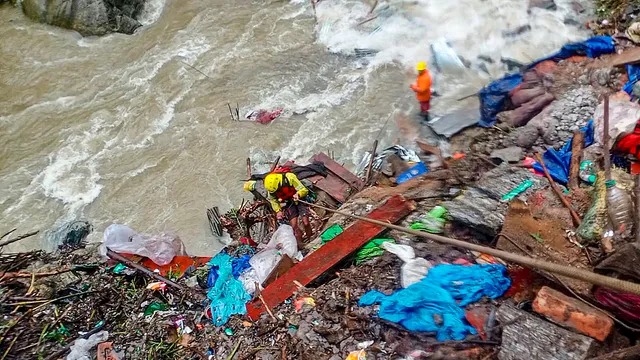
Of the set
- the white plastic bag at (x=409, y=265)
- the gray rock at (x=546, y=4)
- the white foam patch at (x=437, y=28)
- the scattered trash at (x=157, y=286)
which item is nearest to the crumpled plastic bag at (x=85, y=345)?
the scattered trash at (x=157, y=286)

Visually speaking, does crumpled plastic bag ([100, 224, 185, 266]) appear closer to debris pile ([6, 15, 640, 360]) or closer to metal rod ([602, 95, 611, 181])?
debris pile ([6, 15, 640, 360])

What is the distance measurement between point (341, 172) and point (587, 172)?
3.15 meters

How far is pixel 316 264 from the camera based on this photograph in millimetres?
5148

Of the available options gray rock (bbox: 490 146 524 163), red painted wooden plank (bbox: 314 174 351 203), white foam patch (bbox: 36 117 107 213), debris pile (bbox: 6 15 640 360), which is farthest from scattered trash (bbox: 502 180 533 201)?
white foam patch (bbox: 36 117 107 213)

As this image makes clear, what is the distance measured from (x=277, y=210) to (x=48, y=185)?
193 inches

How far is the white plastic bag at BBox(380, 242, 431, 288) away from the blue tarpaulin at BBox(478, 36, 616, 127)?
331 centimetres

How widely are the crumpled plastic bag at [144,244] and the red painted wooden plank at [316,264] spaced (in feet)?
6.78

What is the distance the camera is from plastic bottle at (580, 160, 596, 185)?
5383mm

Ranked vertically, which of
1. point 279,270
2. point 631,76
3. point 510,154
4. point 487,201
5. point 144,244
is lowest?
point 144,244

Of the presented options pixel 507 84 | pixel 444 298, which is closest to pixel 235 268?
pixel 444 298

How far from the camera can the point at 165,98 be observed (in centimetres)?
1024

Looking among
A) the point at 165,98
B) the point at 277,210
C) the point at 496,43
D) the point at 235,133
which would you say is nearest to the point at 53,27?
the point at 165,98

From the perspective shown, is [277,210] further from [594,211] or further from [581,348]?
[581,348]

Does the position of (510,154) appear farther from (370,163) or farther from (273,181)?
(273,181)
